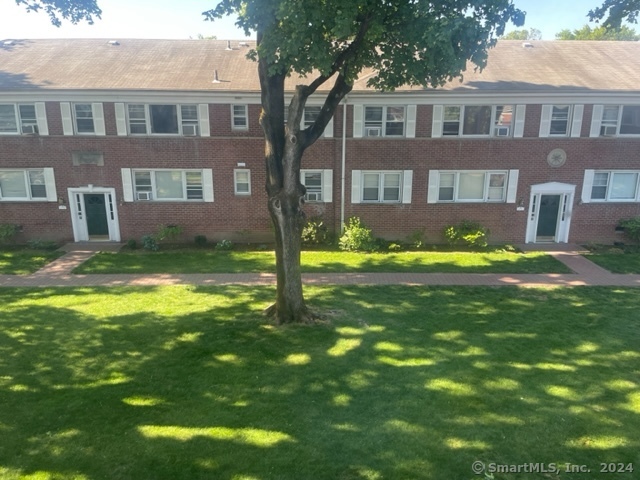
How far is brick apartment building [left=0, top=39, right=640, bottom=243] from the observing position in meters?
17.2

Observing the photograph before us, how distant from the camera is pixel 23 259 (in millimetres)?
16031

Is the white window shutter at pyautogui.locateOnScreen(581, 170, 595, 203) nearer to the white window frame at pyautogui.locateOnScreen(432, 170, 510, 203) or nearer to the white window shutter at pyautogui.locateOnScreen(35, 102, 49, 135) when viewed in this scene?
the white window frame at pyautogui.locateOnScreen(432, 170, 510, 203)

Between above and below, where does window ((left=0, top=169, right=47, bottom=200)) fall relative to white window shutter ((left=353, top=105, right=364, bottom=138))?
below

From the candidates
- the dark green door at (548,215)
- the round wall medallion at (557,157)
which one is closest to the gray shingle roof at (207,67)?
the round wall medallion at (557,157)

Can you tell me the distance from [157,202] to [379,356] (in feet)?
42.2

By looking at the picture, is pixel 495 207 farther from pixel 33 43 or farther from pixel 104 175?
pixel 33 43

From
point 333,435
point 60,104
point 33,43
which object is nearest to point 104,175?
point 60,104

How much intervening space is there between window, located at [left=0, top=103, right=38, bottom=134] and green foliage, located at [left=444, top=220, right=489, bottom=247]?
656 inches

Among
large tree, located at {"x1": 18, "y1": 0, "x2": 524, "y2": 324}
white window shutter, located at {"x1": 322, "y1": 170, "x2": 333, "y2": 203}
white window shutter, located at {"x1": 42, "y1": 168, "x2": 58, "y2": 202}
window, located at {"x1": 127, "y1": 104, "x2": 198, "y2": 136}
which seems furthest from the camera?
white window shutter, located at {"x1": 322, "y1": 170, "x2": 333, "y2": 203}

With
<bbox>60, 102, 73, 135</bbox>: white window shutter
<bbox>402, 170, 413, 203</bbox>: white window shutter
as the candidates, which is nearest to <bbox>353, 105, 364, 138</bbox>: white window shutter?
<bbox>402, 170, 413, 203</bbox>: white window shutter

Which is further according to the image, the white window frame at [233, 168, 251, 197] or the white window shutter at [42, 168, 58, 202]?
the white window frame at [233, 168, 251, 197]

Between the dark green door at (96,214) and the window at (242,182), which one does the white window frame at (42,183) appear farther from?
the window at (242,182)

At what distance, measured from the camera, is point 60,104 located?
17.1 m

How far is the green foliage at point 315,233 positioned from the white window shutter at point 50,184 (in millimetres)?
9991
